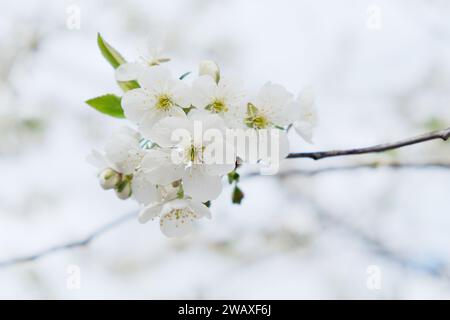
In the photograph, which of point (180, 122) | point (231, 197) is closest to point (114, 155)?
point (180, 122)

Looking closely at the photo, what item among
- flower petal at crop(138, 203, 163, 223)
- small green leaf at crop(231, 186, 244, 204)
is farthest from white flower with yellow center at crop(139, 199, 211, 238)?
small green leaf at crop(231, 186, 244, 204)

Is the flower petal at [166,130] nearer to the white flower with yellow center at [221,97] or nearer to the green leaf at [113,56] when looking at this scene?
the white flower with yellow center at [221,97]

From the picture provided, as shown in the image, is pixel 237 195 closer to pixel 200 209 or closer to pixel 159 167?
pixel 200 209

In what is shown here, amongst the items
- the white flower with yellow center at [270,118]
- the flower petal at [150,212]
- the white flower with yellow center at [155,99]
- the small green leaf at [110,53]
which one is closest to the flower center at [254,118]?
the white flower with yellow center at [270,118]

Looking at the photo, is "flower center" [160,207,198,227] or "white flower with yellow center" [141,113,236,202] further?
"flower center" [160,207,198,227]

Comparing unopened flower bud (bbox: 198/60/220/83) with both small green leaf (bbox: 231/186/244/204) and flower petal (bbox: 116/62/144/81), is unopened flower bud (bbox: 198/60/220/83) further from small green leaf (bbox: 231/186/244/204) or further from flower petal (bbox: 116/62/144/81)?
small green leaf (bbox: 231/186/244/204)

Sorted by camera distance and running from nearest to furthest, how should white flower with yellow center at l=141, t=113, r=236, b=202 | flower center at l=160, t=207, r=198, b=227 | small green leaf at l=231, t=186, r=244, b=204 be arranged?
white flower with yellow center at l=141, t=113, r=236, b=202 < flower center at l=160, t=207, r=198, b=227 < small green leaf at l=231, t=186, r=244, b=204
